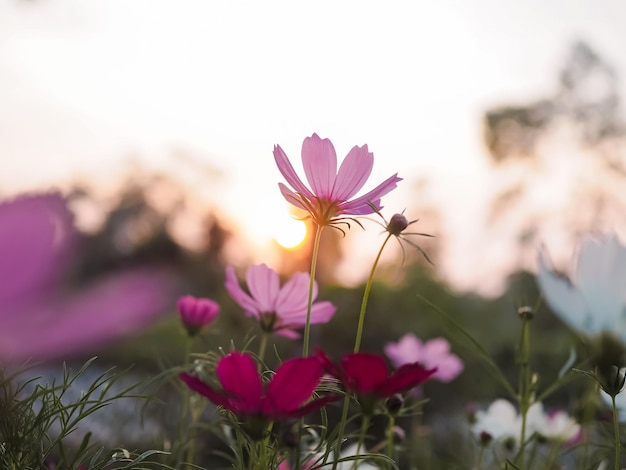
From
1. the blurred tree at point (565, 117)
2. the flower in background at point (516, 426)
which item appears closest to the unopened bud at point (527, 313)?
the flower in background at point (516, 426)

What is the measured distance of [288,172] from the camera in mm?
400

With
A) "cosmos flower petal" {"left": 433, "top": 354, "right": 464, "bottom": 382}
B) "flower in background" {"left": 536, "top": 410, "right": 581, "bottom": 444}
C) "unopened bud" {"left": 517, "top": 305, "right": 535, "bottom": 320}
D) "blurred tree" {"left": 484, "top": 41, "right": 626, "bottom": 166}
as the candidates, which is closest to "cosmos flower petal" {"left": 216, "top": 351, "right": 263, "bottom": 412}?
"unopened bud" {"left": 517, "top": 305, "right": 535, "bottom": 320}

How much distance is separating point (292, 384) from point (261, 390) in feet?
0.07

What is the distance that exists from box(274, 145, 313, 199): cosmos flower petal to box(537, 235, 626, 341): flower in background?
5.4 inches

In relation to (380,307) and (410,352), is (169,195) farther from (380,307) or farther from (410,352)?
(410,352)

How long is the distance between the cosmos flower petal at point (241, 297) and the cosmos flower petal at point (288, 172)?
3.9 inches

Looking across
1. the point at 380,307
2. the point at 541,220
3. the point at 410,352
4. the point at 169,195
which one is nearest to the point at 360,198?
the point at 410,352

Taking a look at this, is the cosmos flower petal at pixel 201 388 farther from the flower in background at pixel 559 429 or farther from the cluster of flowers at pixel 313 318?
the flower in background at pixel 559 429

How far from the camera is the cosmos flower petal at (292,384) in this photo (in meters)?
0.31

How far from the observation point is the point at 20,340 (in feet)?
1.23

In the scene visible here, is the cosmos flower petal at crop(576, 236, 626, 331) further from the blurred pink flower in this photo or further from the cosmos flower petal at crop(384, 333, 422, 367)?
the cosmos flower petal at crop(384, 333, 422, 367)

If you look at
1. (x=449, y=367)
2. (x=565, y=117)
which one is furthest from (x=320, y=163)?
(x=565, y=117)

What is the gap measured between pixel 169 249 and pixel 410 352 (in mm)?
8671

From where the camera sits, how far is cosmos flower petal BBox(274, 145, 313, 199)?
0.39 meters
